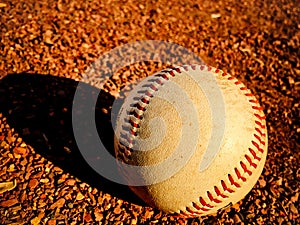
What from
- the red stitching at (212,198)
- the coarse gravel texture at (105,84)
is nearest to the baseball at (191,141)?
the red stitching at (212,198)

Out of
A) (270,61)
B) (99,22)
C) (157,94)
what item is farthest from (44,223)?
(270,61)

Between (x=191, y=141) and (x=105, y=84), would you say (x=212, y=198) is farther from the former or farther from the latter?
(x=105, y=84)

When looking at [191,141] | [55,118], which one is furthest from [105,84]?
[191,141]

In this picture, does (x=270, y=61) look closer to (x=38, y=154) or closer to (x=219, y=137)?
(x=219, y=137)

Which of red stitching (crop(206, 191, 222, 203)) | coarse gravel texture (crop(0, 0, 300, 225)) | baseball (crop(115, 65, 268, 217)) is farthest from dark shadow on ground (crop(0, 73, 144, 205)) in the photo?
red stitching (crop(206, 191, 222, 203))

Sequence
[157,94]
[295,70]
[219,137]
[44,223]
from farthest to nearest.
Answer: [295,70], [44,223], [157,94], [219,137]

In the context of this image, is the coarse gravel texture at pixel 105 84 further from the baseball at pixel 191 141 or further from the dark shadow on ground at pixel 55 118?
the baseball at pixel 191 141
